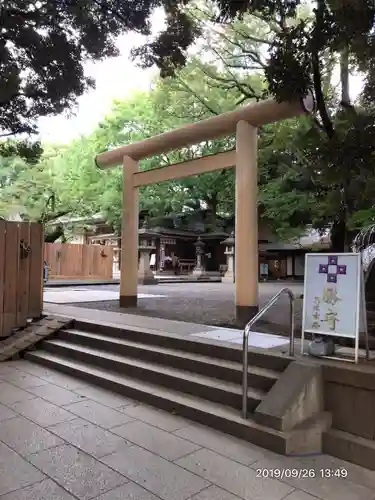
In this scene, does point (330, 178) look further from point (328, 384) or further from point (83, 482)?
point (83, 482)

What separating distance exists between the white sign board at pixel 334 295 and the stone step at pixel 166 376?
0.89 metres

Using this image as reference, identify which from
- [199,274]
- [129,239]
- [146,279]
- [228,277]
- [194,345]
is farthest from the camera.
Answer: [199,274]

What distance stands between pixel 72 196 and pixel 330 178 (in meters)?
17.2

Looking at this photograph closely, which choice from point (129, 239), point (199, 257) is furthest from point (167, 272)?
point (129, 239)

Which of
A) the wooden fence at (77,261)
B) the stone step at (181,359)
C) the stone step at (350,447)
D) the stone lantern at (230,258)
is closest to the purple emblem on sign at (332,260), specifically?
the stone step at (181,359)

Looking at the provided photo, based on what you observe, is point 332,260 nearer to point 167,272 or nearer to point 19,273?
point 19,273

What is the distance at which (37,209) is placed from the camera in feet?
67.3

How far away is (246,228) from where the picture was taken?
21.8 ft

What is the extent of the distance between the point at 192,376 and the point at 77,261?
58.7 ft

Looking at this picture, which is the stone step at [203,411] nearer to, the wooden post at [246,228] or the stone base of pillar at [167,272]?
the wooden post at [246,228]

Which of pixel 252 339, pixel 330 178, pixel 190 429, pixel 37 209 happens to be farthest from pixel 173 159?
pixel 190 429

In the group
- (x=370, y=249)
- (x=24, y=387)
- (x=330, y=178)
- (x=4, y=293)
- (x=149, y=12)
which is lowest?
(x=24, y=387)

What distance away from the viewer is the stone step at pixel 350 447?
3025mm

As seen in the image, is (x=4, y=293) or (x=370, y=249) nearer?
(x=4, y=293)
